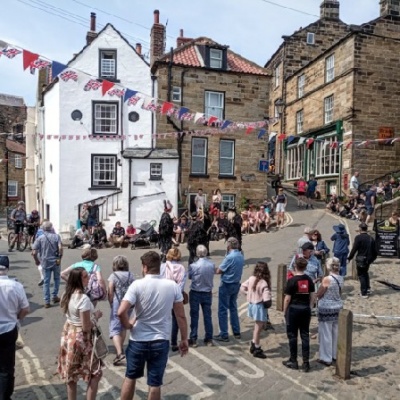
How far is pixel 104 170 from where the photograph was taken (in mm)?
22531

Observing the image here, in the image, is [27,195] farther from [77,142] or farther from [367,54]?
[367,54]

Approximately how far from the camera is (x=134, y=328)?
439 cm

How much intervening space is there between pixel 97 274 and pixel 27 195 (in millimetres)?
27412

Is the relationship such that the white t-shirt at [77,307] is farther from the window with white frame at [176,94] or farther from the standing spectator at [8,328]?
the window with white frame at [176,94]

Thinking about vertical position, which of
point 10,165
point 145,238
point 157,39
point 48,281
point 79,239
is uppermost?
point 157,39

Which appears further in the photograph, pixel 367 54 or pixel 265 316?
pixel 367 54

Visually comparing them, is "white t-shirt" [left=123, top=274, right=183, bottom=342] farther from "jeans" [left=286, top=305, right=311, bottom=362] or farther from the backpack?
"jeans" [left=286, top=305, right=311, bottom=362]

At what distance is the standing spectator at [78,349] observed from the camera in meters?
4.68

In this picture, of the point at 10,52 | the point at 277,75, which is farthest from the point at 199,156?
the point at 277,75

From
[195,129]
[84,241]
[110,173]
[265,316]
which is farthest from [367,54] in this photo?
[265,316]

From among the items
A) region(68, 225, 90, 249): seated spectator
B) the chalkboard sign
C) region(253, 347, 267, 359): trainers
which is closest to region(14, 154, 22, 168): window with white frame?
region(68, 225, 90, 249): seated spectator

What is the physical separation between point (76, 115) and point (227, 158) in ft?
27.4

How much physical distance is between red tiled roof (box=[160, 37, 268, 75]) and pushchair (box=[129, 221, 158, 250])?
30.5 ft

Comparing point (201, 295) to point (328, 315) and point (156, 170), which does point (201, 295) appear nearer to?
point (328, 315)
